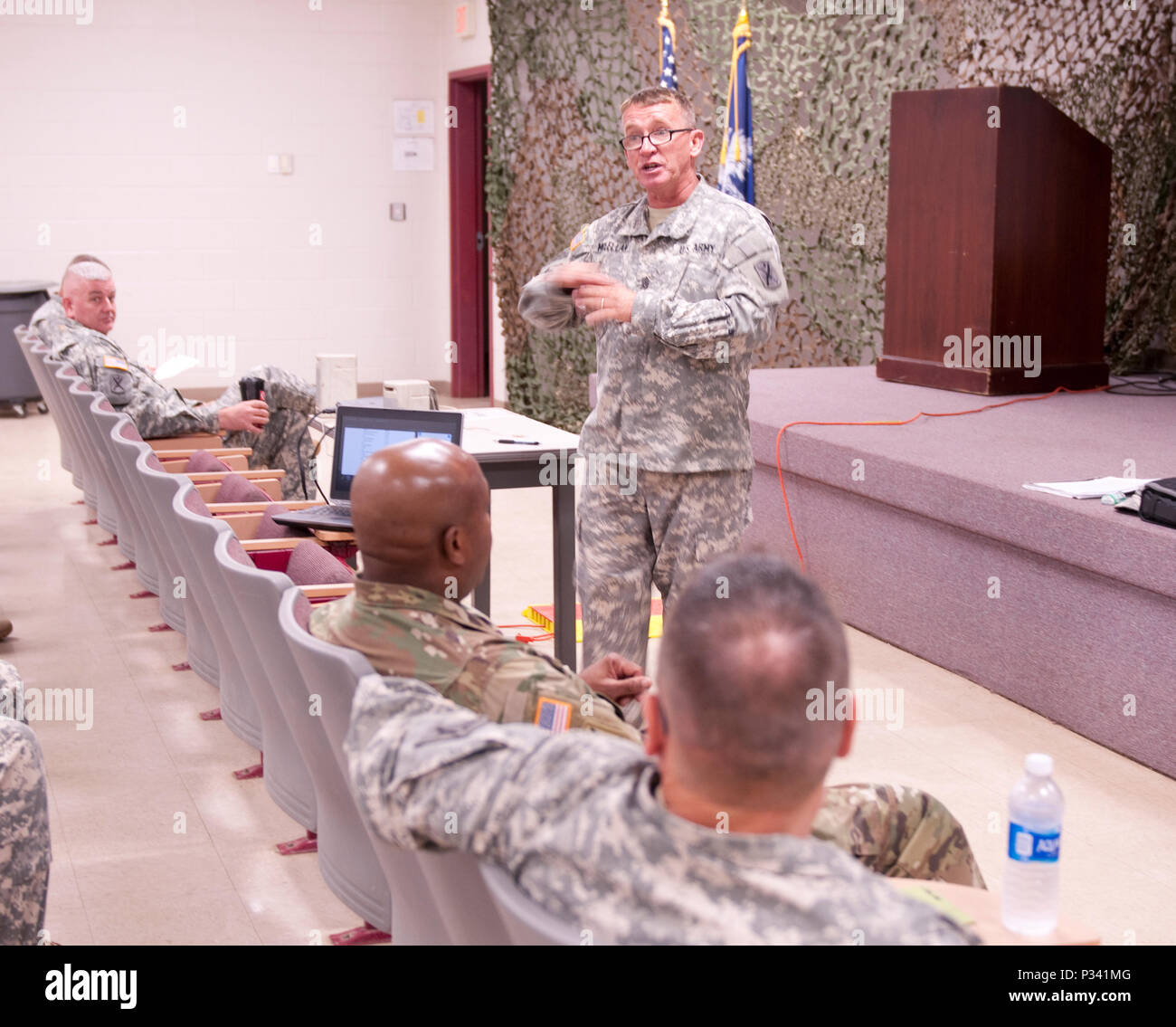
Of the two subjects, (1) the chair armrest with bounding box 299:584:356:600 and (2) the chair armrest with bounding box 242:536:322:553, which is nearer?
(1) the chair armrest with bounding box 299:584:356:600

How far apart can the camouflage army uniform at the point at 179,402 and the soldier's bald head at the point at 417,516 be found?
10.1ft

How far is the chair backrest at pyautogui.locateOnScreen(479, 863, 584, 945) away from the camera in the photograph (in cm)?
109

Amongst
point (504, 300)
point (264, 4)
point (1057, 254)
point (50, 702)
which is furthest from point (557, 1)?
point (50, 702)

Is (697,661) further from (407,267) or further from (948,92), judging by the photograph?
(407,267)

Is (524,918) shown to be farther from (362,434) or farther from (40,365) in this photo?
(40,365)

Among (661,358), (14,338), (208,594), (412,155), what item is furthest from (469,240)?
(208,594)

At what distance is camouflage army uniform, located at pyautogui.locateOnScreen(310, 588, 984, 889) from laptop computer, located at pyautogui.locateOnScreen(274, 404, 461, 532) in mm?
1406

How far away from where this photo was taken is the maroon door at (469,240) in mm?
9891

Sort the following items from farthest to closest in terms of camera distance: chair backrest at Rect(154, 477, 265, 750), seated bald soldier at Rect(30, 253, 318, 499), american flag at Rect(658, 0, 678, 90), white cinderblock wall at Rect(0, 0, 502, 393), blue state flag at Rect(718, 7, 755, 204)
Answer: white cinderblock wall at Rect(0, 0, 502, 393) → american flag at Rect(658, 0, 678, 90) → blue state flag at Rect(718, 7, 755, 204) → seated bald soldier at Rect(30, 253, 318, 499) → chair backrest at Rect(154, 477, 265, 750)

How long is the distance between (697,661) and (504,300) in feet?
25.2

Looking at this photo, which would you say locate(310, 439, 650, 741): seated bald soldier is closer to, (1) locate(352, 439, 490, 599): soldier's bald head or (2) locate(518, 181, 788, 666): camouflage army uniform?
(1) locate(352, 439, 490, 599): soldier's bald head

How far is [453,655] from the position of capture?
174 cm

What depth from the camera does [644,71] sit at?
7363 mm

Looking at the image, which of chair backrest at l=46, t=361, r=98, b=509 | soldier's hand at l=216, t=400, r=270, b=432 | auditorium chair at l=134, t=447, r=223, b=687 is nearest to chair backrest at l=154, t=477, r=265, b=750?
auditorium chair at l=134, t=447, r=223, b=687
